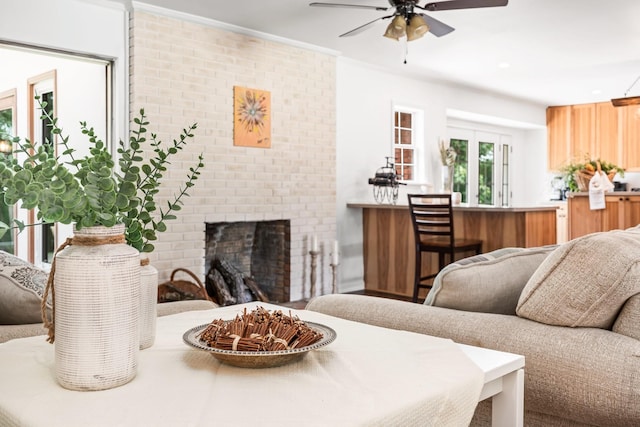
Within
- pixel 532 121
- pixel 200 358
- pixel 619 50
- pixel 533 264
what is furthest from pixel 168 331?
pixel 532 121

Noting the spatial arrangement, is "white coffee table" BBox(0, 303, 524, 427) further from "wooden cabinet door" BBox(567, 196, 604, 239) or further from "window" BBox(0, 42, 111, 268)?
"wooden cabinet door" BBox(567, 196, 604, 239)

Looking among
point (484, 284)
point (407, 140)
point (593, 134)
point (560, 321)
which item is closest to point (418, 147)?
point (407, 140)

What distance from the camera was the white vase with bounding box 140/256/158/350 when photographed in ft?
3.94

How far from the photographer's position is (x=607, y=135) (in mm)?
8469

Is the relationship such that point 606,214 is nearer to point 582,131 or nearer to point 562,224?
point 562,224

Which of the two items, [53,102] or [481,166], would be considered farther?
[481,166]

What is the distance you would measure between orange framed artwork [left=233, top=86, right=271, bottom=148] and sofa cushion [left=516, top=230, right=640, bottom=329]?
3662mm

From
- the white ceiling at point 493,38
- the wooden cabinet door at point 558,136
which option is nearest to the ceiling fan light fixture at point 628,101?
the white ceiling at point 493,38

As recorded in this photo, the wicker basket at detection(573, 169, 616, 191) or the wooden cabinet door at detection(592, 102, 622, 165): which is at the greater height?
the wooden cabinet door at detection(592, 102, 622, 165)

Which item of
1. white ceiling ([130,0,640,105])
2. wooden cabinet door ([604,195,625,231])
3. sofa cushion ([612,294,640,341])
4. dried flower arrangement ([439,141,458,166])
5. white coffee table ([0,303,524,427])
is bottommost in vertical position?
white coffee table ([0,303,524,427])

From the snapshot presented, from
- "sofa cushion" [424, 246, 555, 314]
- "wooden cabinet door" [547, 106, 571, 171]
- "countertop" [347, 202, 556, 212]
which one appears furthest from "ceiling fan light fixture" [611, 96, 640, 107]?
"sofa cushion" [424, 246, 555, 314]

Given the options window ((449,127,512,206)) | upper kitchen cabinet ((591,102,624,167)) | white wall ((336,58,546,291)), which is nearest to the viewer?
white wall ((336,58,546,291))

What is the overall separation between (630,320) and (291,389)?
34.9 inches

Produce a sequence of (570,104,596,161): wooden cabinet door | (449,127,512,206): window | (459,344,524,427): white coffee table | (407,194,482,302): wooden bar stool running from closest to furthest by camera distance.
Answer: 1. (459,344,524,427): white coffee table
2. (407,194,482,302): wooden bar stool
3. (449,127,512,206): window
4. (570,104,596,161): wooden cabinet door
